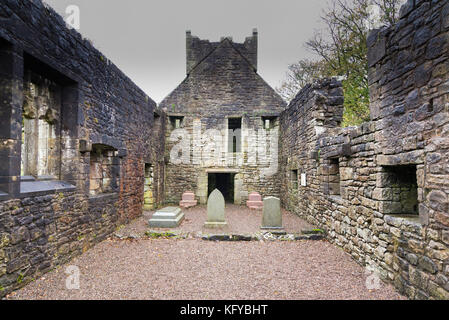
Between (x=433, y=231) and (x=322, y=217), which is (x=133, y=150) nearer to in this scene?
(x=322, y=217)

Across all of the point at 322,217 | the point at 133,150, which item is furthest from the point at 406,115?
the point at 133,150

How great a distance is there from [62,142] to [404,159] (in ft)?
20.6

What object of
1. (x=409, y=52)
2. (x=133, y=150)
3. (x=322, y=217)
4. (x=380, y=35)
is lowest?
(x=322, y=217)

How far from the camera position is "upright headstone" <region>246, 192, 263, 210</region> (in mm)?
11391

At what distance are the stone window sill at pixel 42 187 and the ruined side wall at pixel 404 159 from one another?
18.5 ft

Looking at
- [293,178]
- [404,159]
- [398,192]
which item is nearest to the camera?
[404,159]

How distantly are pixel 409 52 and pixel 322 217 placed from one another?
14.8ft

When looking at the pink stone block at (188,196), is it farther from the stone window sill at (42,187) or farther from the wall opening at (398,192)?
the wall opening at (398,192)

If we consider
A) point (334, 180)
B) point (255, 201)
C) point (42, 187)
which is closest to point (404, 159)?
point (334, 180)

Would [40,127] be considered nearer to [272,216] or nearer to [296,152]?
[272,216]

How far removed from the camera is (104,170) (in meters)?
6.62

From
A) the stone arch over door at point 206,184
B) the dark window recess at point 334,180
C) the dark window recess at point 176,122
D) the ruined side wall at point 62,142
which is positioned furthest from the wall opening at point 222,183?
the dark window recess at point 334,180
